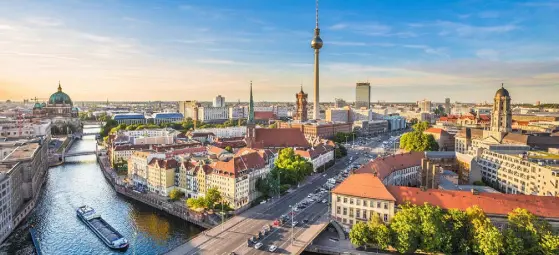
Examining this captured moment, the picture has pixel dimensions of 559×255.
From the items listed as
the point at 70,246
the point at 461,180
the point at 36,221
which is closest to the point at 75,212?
the point at 36,221

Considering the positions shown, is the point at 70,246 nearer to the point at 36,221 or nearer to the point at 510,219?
the point at 36,221

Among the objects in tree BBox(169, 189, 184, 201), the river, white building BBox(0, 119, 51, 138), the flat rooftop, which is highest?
white building BBox(0, 119, 51, 138)

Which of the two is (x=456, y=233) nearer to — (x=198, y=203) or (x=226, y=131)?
(x=198, y=203)

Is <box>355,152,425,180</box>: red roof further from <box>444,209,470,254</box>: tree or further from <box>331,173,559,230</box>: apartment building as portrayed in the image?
<box>444,209,470,254</box>: tree

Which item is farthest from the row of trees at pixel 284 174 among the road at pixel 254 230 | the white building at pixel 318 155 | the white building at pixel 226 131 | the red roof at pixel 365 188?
the white building at pixel 226 131

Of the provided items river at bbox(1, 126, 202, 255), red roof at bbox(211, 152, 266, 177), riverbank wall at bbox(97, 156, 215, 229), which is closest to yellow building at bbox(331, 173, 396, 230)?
riverbank wall at bbox(97, 156, 215, 229)

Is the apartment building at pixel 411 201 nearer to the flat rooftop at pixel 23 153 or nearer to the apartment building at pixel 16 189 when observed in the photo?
the apartment building at pixel 16 189
